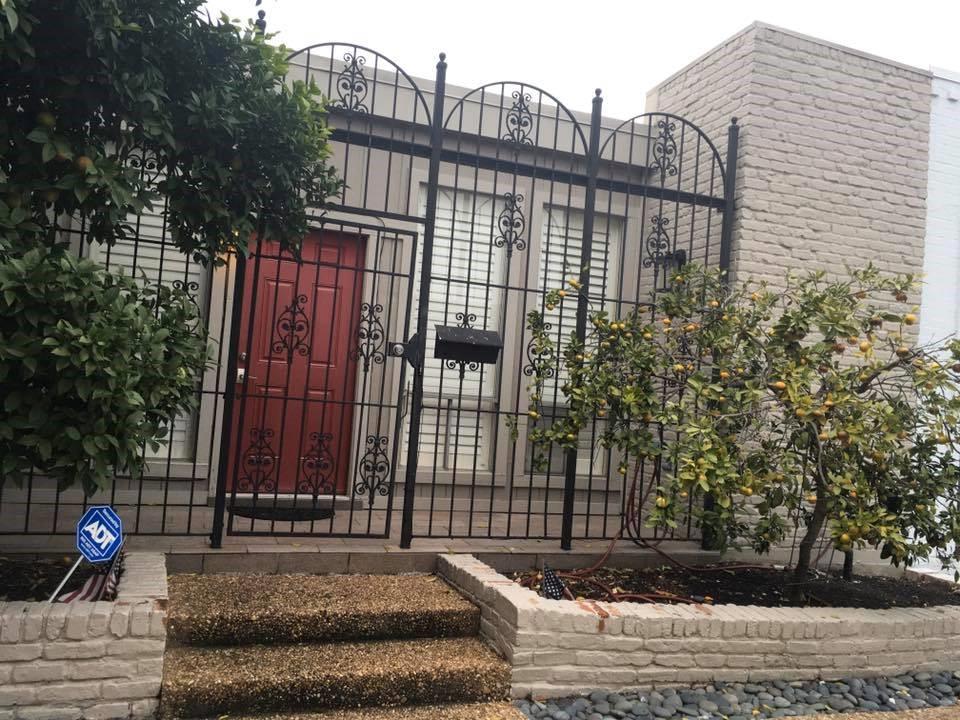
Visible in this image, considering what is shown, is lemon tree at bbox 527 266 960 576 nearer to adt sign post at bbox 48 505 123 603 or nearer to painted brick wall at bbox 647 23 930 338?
painted brick wall at bbox 647 23 930 338

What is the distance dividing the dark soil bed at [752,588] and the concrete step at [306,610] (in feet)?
2.36

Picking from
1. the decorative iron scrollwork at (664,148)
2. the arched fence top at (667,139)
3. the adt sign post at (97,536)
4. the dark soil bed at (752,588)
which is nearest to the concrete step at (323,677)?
the adt sign post at (97,536)

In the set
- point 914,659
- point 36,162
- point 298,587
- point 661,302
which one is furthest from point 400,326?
point 914,659

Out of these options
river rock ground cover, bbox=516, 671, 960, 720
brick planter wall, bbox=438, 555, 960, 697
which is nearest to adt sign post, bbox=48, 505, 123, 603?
brick planter wall, bbox=438, 555, 960, 697

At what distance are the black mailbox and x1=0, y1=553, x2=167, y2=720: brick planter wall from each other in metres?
2.26

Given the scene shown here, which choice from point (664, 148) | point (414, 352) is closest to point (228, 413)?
point (414, 352)

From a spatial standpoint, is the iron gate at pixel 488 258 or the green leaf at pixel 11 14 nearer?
the green leaf at pixel 11 14

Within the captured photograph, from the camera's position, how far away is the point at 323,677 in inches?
130

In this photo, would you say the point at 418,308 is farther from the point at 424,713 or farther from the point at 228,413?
the point at 424,713

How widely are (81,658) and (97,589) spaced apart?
31 centimetres

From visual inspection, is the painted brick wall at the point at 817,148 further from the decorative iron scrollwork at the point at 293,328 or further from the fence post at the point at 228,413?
the fence post at the point at 228,413

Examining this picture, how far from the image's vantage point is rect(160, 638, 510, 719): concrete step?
10.3ft

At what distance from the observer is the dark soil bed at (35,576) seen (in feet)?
11.1

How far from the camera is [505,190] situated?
6.72 meters
